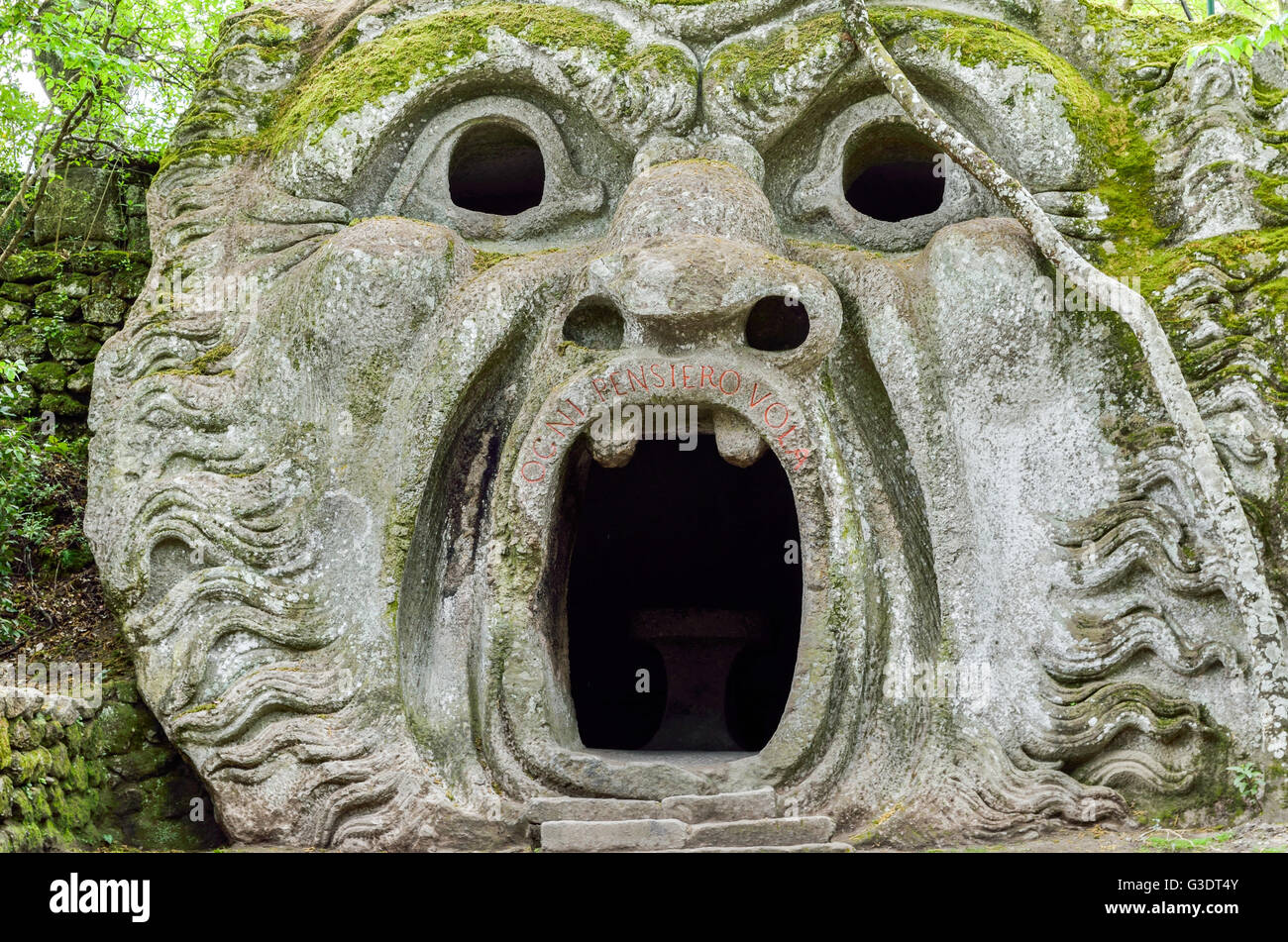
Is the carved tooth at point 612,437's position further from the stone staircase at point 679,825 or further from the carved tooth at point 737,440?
the stone staircase at point 679,825

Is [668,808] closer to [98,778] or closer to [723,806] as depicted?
[723,806]

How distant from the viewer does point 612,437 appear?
20.5ft

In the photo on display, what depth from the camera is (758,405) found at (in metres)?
6.23

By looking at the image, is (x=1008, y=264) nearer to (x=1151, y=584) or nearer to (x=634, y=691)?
(x=1151, y=584)

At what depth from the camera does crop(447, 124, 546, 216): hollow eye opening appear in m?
7.34

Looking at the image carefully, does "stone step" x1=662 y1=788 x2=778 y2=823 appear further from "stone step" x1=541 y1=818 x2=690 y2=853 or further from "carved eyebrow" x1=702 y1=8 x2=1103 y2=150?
"carved eyebrow" x1=702 y1=8 x2=1103 y2=150

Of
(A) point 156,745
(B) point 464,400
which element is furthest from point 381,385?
(A) point 156,745

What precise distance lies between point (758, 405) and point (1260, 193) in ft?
8.53

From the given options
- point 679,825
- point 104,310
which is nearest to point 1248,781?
point 679,825

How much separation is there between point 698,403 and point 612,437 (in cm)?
40

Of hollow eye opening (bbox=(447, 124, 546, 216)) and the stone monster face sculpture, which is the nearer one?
the stone monster face sculpture

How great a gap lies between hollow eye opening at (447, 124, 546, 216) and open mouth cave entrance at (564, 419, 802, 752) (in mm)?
1692

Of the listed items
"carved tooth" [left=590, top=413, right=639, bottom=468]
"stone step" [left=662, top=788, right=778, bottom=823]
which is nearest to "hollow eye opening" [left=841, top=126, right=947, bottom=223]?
"carved tooth" [left=590, top=413, right=639, bottom=468]

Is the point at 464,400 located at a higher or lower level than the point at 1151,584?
higher
